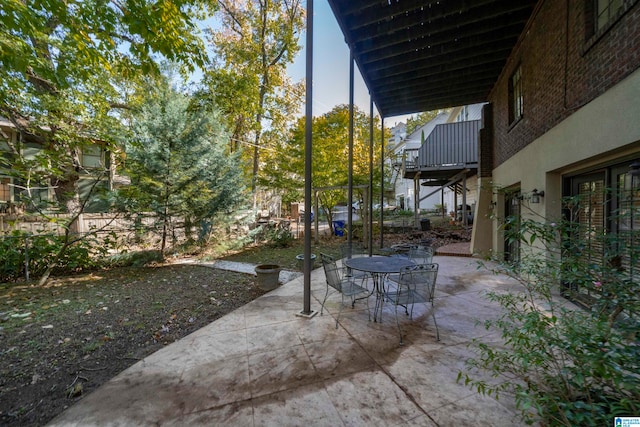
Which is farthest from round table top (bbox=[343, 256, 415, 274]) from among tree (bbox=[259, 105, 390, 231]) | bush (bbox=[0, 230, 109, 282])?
tree (bbox=[259, 105, 390, 231])

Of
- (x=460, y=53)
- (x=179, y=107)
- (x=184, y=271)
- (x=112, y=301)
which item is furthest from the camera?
(x=179, y=107)

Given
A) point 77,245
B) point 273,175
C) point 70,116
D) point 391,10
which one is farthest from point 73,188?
Result: point 391,10

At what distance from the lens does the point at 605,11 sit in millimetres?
3074

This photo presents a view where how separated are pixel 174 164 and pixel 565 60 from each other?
8222 millimetres

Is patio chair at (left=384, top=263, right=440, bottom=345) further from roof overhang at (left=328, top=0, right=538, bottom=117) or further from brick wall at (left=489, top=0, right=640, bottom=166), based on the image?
roof overhang at (left=328, top=0, right=538, bottom=117)

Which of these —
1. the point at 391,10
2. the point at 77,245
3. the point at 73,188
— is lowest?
the point at 77,245

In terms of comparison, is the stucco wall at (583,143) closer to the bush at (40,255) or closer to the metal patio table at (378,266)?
the metal patio table at (378,266)

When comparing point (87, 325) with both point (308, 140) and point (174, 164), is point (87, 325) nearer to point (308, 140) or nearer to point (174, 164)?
point (308, 140)

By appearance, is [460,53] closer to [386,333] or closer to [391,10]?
[391,10]

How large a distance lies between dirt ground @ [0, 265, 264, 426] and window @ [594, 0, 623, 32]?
605 cm

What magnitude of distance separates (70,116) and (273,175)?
6.43 m

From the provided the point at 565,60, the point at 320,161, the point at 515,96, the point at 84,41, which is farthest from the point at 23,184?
the point at 515,96

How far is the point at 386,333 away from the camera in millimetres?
3172

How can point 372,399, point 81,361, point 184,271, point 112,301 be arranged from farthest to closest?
point 184,271 < point 112,301 < point 81,361 < point 372,399
